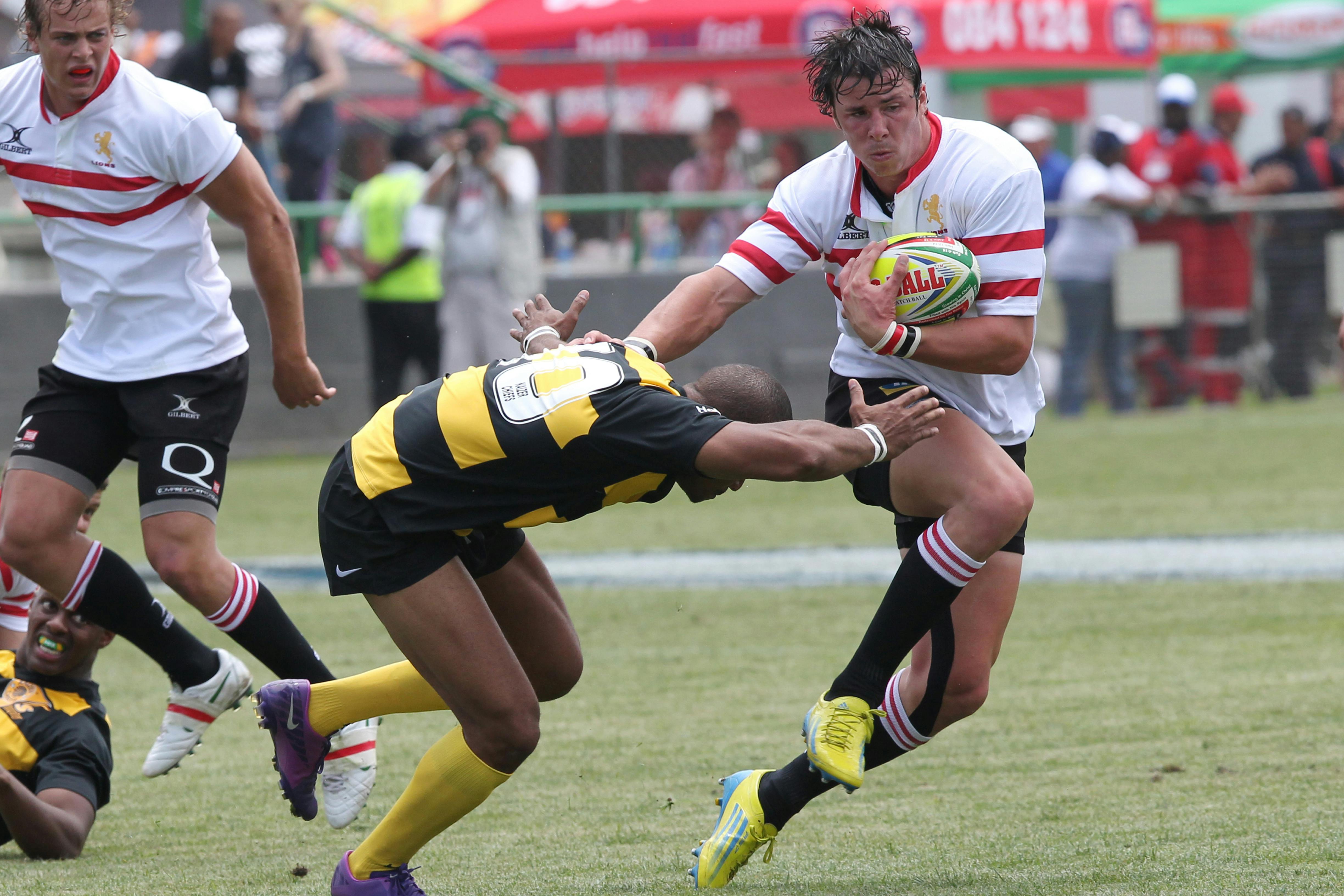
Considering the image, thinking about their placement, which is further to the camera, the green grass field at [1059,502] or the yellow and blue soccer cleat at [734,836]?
the green grass field at [1059,502]

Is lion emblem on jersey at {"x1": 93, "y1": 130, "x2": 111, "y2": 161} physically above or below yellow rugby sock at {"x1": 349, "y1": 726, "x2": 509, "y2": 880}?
above

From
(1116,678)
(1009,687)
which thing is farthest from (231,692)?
(1116,678)

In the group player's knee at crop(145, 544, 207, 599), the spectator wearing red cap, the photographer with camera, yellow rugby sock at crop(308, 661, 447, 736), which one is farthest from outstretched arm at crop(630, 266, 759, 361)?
the spectator wearing red cap

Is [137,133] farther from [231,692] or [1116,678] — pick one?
[1116,678]

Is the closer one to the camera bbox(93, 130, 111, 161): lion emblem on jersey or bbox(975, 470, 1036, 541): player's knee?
bbox(975, 470, 1036, 541): player's knee

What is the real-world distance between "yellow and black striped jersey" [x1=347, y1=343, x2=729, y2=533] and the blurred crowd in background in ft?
28.8

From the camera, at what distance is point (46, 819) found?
439 cm

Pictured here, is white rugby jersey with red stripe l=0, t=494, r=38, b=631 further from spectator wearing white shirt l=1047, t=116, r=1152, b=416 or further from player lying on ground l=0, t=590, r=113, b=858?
spectator wearing white shirt l=1047, t=116, r=1152, b=416

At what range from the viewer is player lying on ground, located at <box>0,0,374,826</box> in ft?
15.7

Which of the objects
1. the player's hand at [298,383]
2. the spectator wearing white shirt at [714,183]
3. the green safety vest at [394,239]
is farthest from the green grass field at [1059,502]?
the player's hand at [298,383]

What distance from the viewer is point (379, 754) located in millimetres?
5785

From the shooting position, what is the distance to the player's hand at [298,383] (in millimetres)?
5199

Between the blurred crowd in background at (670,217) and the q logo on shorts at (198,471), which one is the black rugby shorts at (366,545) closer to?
the q logo on shorts at (198,471)

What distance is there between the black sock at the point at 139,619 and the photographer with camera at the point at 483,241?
772 cm
